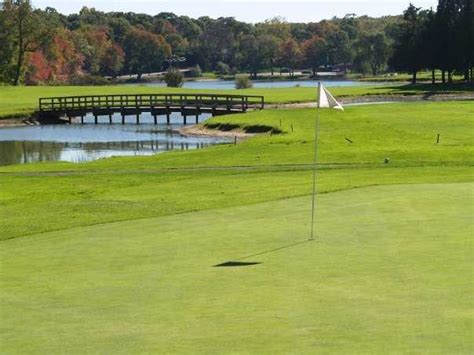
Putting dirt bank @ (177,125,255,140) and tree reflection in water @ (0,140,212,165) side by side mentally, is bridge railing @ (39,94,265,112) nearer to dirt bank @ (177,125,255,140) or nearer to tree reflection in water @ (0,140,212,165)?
dirt bank @ (177,125,255,140)

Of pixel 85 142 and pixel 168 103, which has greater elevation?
pixel 168 103

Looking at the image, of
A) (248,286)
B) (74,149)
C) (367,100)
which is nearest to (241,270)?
(248,286)

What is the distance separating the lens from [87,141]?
221ft

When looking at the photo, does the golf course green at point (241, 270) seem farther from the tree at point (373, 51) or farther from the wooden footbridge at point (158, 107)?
the tree at point (373, 51)

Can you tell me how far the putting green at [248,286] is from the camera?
404 inches

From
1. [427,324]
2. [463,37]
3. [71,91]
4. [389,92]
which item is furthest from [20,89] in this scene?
[427,324]

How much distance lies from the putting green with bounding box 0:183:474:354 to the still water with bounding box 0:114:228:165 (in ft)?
120

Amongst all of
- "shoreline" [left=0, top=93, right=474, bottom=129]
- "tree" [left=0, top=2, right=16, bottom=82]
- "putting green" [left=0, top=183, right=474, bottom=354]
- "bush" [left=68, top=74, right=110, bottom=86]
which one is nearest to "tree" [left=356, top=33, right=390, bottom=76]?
"bush" [left=68, top=74, right=110, bottom=86]

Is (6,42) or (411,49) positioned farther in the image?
(6,42)

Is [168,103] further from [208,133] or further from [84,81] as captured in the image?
[84,81]

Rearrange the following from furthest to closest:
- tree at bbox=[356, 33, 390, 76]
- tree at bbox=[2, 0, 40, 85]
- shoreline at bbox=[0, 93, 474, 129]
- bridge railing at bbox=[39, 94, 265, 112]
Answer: tree at bbox=[356, 33, 390, 76] < tree at bbox=[2, 0, 40, 85] < bridge railing at bbox=[39, 94, 265, 112] < shoreline at bbox=[0, 93, 474, 129]

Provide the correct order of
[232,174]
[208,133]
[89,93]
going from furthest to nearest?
[89,93] < [208,133] < [232,174]

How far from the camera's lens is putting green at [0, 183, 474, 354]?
1026 cm

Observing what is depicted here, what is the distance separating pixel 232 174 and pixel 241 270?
21.5 metres
